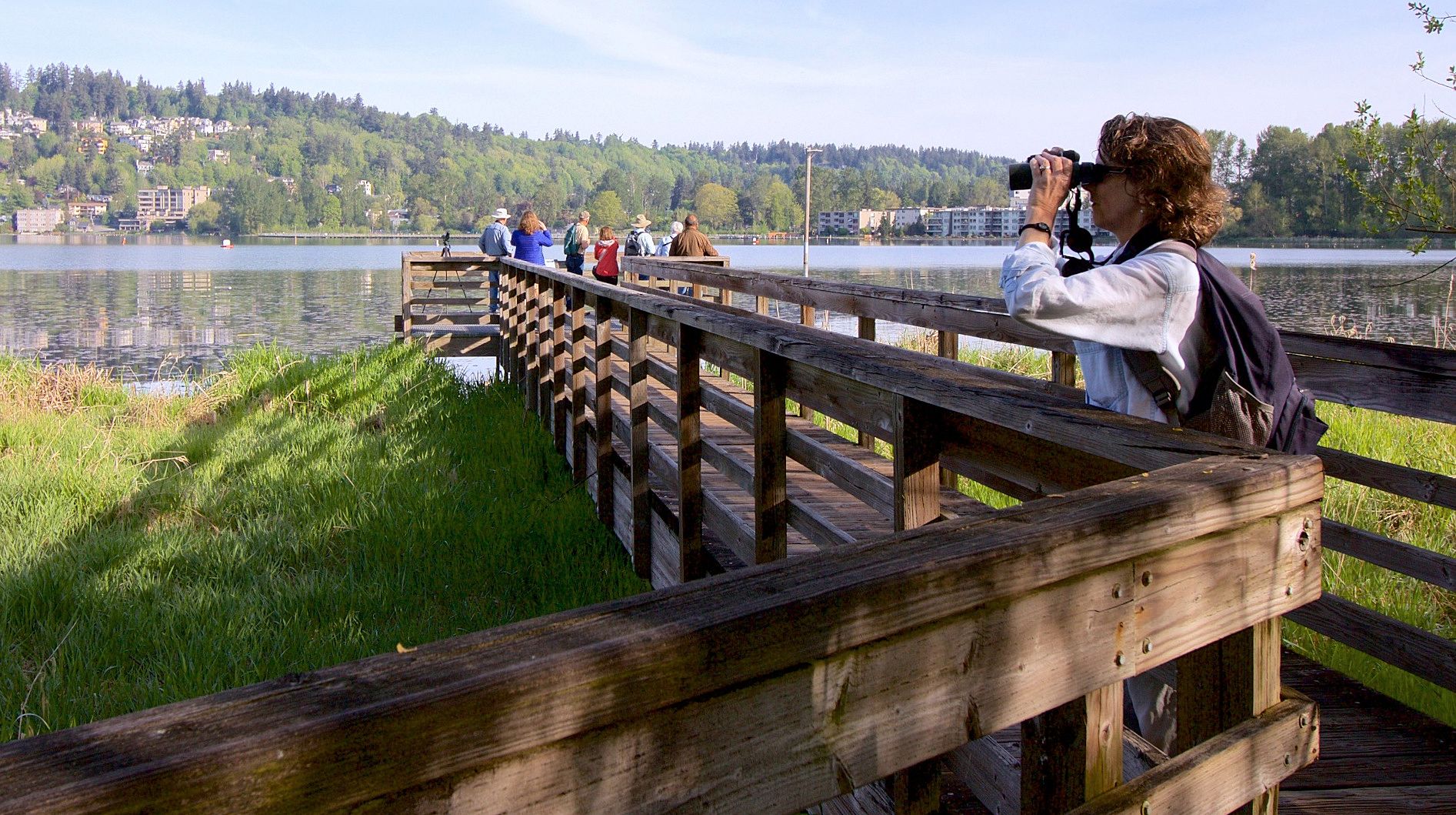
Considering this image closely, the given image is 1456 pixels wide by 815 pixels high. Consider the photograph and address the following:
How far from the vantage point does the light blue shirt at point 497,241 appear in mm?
16266

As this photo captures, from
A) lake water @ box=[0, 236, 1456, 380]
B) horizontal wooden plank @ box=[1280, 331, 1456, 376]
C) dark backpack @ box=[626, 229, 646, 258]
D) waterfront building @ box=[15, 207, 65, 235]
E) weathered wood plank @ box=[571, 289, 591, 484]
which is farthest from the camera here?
waterfront building @ box=[15, 207, 65, 235]

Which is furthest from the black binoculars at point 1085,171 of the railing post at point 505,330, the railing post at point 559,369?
the railing post at point 505,330

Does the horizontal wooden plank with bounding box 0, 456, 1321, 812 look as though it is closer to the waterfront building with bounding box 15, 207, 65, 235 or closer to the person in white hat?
the person in white hat

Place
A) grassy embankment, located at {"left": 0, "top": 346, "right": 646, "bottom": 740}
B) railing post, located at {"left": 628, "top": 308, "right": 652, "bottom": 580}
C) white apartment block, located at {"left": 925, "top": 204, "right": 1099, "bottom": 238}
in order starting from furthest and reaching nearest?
white apartment block, located at {"left": 925, "top": 204, "right": 1099, "bottom": 238}, railing post, located at {"left": 628, "top": 308, "right": 652, "bottom": 580}, grassy embankment, located at {"left": 0, "top": 346, "right": 646, "bottom": 740}

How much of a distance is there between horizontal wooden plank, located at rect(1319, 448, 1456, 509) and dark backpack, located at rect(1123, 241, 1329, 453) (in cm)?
180

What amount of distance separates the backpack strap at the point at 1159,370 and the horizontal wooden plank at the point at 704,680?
28.1 inches

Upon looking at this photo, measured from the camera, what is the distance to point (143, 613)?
5.04 metres

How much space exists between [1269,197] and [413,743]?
274 ft

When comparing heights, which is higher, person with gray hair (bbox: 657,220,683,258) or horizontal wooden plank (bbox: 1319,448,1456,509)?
person with gray hair (bbox: 657,220,683,258)

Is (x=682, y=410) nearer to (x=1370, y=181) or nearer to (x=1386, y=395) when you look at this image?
(x=1386, y=395)

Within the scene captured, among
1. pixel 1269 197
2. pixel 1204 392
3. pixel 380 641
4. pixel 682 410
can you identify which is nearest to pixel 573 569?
pixel 380 641

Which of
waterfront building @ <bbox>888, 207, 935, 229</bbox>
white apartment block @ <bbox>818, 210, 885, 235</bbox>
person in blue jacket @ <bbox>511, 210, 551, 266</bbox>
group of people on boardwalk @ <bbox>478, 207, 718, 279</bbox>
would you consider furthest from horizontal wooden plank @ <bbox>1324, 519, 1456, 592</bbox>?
white apartment block @ <bbox>818, 210, 885, 235</bbox>

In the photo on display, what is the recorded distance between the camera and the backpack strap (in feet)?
7.58

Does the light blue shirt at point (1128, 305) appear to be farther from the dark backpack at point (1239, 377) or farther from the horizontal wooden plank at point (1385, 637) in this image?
the horizontal wooden plank at point (1385, 637)
